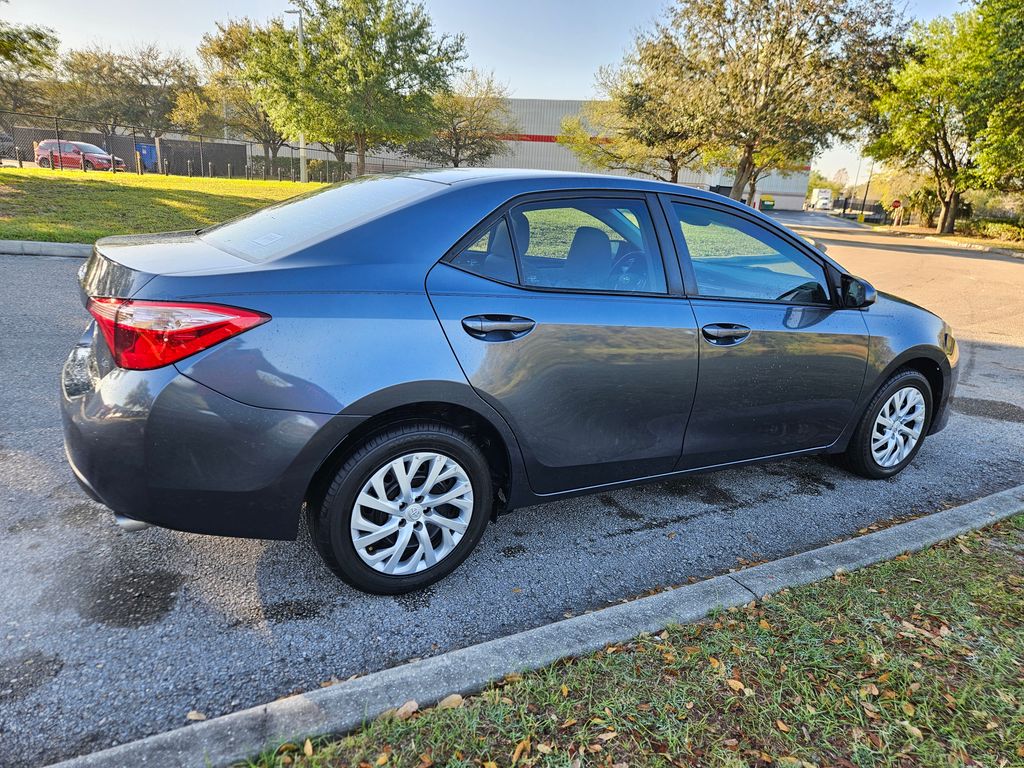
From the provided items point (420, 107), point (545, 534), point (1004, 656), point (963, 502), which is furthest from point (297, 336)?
point (420, 107)

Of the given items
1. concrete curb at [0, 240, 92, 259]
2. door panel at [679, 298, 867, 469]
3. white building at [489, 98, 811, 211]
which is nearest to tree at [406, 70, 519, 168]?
white building at [489, 98, 811, 211]

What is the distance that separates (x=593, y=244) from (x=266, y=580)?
2081mm

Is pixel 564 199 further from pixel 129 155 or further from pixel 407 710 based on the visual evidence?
pixel 129 155

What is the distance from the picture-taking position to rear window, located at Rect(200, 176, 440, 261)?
255 cm

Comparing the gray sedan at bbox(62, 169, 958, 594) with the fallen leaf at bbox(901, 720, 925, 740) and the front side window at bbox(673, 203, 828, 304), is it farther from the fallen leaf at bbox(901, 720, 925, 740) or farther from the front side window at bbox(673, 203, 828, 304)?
the fallen leaf at bbox(901, 720, 925, 740)

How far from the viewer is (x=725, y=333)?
313 cm

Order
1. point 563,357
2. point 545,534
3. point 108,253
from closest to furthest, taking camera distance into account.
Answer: point 108,253 → point 563,357 → point 545,534

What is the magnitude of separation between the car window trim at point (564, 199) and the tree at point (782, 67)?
24.8m

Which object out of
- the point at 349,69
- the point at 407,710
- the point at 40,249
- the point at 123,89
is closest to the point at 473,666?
the point at 407,710

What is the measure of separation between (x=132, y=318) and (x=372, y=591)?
4.43ft

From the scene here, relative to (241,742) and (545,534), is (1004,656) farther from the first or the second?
(241,742)

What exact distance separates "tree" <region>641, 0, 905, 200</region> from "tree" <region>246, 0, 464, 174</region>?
1074 centimetres

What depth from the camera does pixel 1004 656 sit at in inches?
93.8

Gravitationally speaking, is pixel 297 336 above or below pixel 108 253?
below
